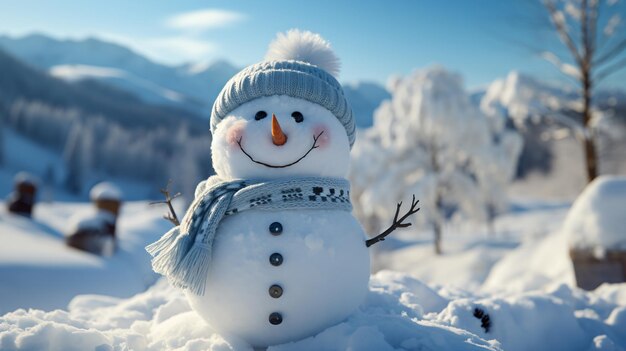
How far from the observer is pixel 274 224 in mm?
2102

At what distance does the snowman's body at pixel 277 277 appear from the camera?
81.4 inches

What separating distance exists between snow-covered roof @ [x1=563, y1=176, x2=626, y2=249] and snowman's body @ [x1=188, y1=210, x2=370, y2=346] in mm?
4228

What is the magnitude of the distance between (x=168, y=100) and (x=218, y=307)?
103m

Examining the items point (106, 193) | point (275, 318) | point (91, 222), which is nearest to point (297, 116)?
point (275, 318)

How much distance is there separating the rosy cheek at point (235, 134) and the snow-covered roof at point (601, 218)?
4751mm

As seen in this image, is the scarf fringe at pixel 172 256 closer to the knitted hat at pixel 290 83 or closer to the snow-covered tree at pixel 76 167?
the knitted hat at pixel 290 83

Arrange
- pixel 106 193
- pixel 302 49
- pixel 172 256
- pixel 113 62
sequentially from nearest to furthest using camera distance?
pixel 172 256, pixel 302 49, pixel 106 193, pixel 113 62

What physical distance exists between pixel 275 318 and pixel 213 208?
66 centimetres

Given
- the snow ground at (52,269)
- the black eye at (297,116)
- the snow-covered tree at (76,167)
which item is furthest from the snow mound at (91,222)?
the snow-covered tree at (76,167)

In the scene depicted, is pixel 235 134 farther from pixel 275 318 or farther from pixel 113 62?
pixel 113 62

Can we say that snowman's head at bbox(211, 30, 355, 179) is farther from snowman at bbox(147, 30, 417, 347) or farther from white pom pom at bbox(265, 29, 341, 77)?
white pom pom at bbox(265, 29, 341, 77)

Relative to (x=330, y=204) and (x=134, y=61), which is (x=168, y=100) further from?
(x=330, y=204)

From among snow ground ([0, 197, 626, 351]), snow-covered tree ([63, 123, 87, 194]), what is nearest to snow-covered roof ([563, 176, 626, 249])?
snow ground ([0, 197, 626, 351])

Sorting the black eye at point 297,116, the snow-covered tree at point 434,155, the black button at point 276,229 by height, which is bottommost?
the black button at point 276,229
